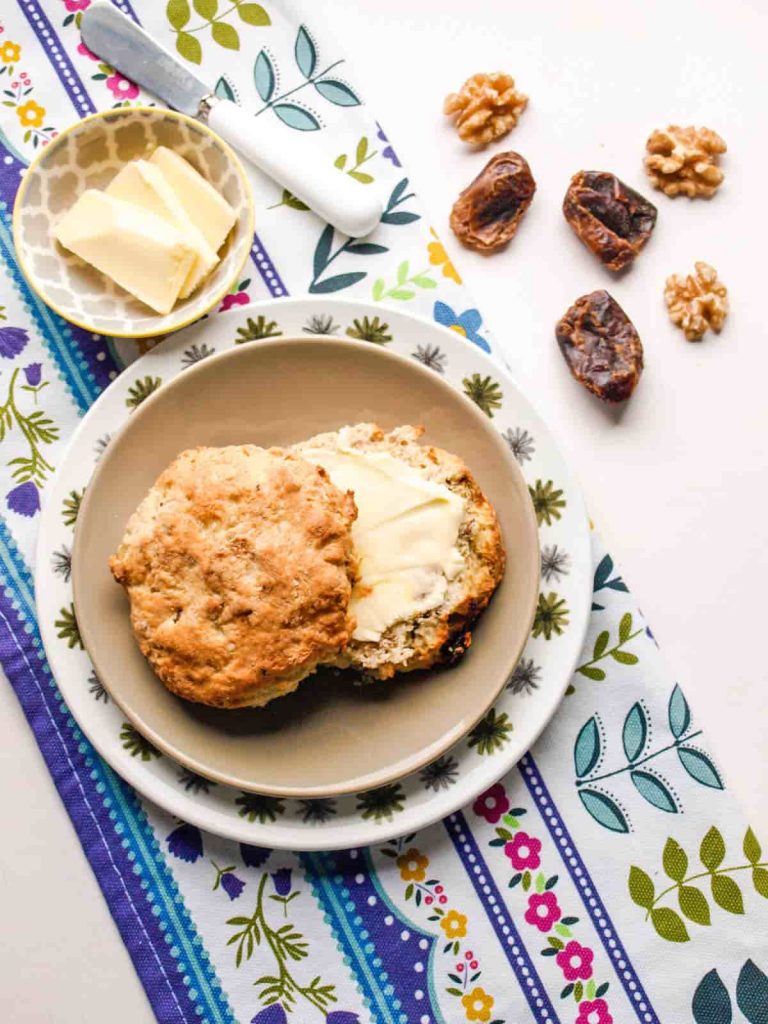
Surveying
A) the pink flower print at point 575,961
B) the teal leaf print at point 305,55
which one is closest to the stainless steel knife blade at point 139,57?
the teal leaf print at point 305,55

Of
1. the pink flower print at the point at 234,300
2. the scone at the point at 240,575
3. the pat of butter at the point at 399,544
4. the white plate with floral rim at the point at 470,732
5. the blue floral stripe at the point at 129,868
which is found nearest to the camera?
the scone at the point at 240,575

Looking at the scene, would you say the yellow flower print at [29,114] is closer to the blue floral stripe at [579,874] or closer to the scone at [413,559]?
the scone at [413,559]

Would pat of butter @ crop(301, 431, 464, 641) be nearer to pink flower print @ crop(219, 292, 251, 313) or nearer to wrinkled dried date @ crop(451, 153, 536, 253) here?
pink flower print @ crop(219, 292, 251, 313)

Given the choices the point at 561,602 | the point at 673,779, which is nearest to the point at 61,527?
the point at 561,602

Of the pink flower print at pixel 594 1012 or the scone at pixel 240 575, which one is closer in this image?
the scone at pixel 240 575

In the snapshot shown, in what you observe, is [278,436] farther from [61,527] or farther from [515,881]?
[515,881]

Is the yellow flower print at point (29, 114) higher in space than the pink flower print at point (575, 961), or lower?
higher

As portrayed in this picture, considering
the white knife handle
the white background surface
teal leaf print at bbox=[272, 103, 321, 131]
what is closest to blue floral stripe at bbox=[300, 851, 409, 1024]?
the white background surface
